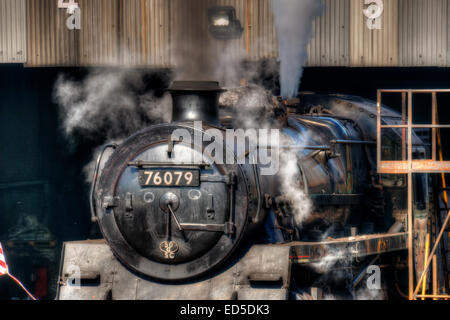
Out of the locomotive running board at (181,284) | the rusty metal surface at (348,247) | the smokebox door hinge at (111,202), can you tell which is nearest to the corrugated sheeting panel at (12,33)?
the locomotive running board at (181,284)

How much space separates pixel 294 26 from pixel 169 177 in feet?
20.2

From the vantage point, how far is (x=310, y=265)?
6.79 meters

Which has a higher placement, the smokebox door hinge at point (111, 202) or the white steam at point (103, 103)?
the white steam at point (103, 103)

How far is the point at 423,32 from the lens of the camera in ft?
38.5

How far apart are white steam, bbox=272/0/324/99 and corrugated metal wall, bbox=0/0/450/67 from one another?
0.68ft

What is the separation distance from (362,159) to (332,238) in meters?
1.56

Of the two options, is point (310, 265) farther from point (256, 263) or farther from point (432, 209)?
point (432, 209)

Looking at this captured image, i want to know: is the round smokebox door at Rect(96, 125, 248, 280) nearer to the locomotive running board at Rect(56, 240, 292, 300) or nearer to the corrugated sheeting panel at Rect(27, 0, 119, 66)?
the locomotive running board at Rect(56, 240, 292, 300)

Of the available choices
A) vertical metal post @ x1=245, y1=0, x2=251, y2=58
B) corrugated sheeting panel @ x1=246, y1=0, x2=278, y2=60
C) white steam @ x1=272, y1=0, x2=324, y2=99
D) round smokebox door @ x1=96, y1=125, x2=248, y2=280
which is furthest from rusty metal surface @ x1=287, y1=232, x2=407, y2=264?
vertical metal post @ x1=245, y1=0, x2=251, y2=58

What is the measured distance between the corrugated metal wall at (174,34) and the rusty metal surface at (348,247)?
4236 mm

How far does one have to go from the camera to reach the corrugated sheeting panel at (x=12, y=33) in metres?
12.1

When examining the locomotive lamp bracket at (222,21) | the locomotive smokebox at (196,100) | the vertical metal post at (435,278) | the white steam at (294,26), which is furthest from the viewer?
the locomotive lamp bracket at (222,21)

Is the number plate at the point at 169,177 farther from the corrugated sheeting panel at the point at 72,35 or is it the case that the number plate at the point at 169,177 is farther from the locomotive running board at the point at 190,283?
the corrugated sheeting panel at the point at 72,35
